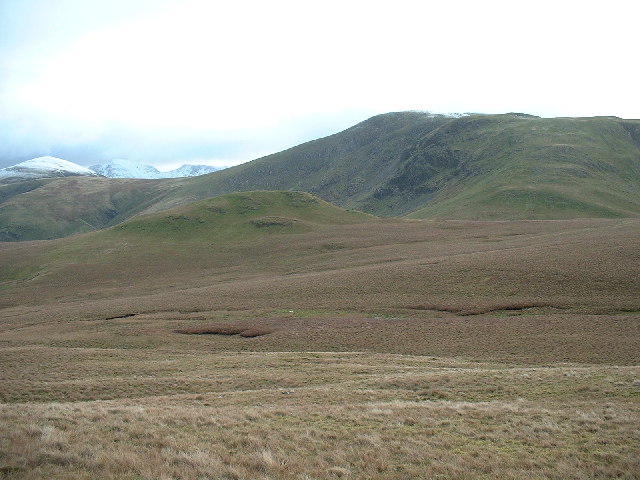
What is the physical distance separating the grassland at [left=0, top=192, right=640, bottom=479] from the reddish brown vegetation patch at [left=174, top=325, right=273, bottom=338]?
21 centimetres

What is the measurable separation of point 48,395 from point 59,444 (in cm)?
1159

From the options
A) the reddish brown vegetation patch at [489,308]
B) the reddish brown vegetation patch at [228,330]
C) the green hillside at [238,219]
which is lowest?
the reddish brown vegetation patch at [489,308]

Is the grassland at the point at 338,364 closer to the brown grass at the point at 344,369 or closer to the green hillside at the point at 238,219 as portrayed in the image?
the brown grass at the point at 344,369

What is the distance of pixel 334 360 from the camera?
27734mm

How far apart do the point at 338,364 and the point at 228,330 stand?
1631 cm

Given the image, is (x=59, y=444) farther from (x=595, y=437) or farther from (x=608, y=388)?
(x=608, y=388)

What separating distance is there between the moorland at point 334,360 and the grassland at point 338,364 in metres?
0.12

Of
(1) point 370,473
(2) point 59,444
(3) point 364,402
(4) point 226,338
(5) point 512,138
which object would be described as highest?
(5) point 512,138

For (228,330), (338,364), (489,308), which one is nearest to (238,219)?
(228,330)

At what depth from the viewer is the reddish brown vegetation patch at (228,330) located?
1516 inches

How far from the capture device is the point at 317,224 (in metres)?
110

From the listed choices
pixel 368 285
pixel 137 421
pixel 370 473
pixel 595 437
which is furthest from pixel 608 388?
pixel 368 285

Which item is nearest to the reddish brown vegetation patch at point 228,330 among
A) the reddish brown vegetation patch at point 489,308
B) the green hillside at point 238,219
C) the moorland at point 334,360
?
the moorland at point 334,360

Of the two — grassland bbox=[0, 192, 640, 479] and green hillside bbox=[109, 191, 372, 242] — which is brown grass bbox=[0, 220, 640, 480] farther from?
green hillside bbox=[109, 191, 372, 242]
